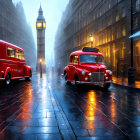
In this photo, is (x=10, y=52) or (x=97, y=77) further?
(x=10, y=52)

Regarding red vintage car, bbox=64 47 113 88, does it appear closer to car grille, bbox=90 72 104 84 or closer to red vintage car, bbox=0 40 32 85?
car grille, bbox=90 72 104 84

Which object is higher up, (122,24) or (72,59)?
(122,24)

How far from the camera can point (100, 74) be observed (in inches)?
444

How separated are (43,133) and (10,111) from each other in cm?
232

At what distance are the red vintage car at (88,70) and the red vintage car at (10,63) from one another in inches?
168

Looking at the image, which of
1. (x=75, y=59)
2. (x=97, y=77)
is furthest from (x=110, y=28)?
(x=97, y=77)

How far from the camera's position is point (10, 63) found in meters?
14.3

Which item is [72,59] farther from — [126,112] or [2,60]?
[126,112]

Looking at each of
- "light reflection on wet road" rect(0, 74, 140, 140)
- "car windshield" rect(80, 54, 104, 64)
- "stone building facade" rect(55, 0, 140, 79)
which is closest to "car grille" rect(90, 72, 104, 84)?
"car windshield" rect(80, 54, 104, 64)

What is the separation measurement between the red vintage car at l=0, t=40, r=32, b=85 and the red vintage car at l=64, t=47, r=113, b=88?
14.0ft

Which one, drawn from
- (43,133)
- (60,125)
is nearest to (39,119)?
(60,125)

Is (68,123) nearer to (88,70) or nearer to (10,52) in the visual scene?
(88,70)

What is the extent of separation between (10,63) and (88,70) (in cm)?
618

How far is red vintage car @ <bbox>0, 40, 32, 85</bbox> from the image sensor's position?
42.6ft
